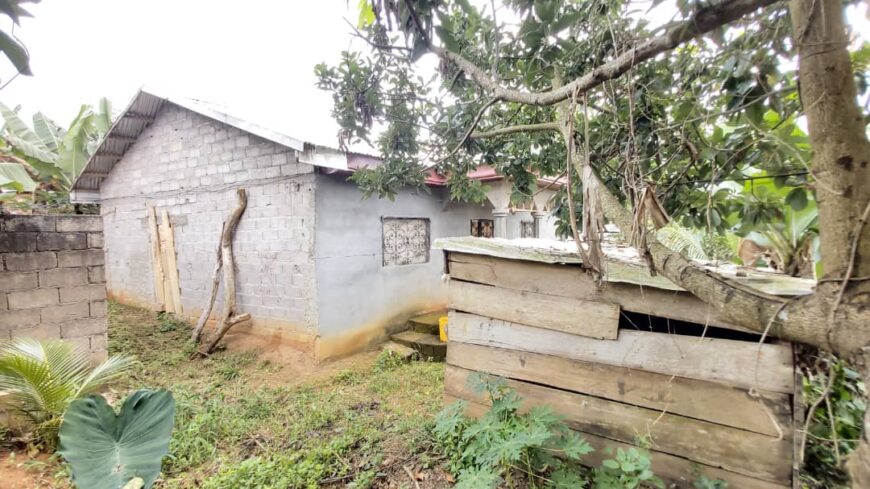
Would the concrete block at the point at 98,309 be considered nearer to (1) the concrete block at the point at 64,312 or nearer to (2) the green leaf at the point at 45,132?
(1) the concrete block at the point at 64,312

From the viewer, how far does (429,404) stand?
392 cm

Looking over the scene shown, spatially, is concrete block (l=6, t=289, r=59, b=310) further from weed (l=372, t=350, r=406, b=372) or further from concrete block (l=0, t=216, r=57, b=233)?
weed (l=372, t=350, r=406, b=372)

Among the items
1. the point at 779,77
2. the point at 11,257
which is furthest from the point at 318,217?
the point at 779,77

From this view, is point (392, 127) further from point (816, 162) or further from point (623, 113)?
point (816, 162)

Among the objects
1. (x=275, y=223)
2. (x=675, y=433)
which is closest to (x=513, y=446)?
(x=675, y=433)

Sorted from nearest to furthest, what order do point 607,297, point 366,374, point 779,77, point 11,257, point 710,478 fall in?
point 779,77 → point 710,478 → point 607,297 → point 11,257 → point 366,374

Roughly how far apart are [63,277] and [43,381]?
1.24 m

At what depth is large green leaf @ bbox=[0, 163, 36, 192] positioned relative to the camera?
4.27 meters

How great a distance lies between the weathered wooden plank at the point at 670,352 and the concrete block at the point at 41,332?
4.09 meters

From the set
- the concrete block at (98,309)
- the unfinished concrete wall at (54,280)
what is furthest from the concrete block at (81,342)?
the concrete block at (98,309)

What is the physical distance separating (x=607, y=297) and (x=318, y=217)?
4005 mm

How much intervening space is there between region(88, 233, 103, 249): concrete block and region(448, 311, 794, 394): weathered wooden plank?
403 centimetres

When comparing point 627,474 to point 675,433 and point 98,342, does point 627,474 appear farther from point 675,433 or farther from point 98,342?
point 98,342

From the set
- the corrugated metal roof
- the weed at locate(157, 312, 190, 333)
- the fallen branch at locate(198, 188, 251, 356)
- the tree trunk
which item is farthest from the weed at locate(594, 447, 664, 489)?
the weed at locate(157, 312, 190, 333)
